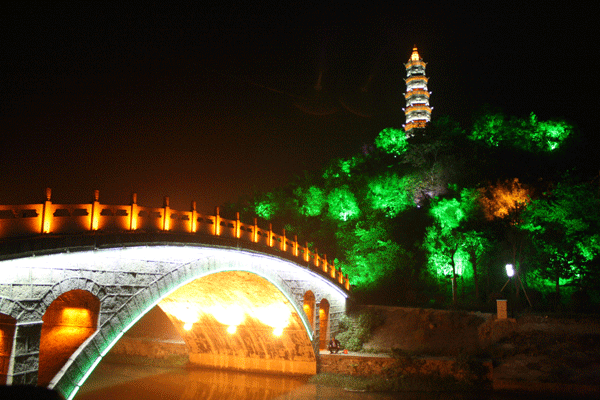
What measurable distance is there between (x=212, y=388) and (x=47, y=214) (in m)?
15.6

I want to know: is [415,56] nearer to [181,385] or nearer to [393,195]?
[393,195]

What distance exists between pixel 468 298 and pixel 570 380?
574 inches

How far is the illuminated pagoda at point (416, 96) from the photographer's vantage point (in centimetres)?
6519

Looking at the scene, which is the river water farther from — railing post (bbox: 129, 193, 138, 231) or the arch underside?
railing post (bbox: 129, 193, 138, 231)

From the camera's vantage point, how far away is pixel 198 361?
83.7 ft

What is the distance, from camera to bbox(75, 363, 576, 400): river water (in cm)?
1930

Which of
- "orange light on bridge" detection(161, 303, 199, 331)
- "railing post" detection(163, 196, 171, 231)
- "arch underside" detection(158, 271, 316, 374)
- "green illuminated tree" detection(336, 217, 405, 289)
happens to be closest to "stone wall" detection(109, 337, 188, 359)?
"arch underside" detection(158, 271, 316, 374)

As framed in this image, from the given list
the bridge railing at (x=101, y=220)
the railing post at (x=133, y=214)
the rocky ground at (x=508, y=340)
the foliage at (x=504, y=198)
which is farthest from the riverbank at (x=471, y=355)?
the railing post at (x=133, y=214)

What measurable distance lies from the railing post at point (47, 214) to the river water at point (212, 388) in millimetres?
13661

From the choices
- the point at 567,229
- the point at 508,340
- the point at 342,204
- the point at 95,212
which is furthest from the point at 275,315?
the point at 342,204

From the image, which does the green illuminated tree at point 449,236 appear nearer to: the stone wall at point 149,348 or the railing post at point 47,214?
the stone wall at point 149,348

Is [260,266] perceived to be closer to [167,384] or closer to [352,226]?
[167,384]

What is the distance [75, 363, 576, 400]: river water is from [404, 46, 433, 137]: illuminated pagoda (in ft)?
156

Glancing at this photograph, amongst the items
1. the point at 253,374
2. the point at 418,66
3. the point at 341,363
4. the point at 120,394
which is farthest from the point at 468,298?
the point at 418,66
